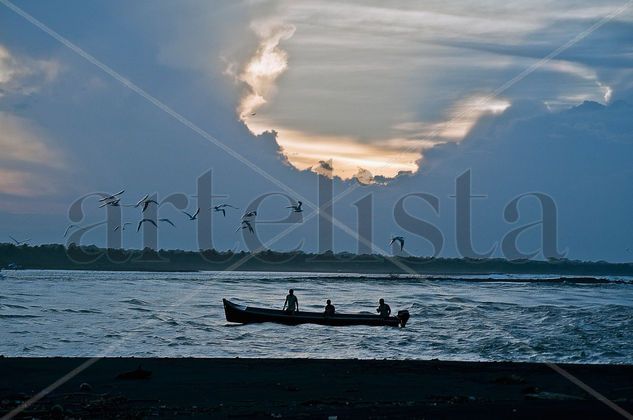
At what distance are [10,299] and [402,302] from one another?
3080 centimetres

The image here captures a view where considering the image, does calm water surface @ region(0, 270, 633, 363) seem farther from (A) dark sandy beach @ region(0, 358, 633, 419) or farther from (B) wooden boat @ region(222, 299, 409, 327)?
(A) dark sandy beach @ region(0, 358, 633, 419)

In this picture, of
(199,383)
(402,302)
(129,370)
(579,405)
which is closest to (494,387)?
(579,405)

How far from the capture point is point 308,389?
61.3 ft

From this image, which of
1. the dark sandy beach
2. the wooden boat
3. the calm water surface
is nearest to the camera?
the dark sandy beach

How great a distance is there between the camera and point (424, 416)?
14383 mm

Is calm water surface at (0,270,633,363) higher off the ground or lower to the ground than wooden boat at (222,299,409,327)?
lower

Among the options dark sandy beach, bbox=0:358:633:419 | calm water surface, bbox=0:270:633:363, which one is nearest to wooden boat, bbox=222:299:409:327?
calm water surface, bbox=0:270:633:363

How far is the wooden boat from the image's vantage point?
137ft

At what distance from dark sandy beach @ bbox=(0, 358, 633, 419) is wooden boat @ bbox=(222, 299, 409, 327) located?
54.3 ft

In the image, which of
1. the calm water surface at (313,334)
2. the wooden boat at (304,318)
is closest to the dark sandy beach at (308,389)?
the calm water surface at (313,334)

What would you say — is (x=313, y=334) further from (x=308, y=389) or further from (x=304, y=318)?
(x=308, y=389)

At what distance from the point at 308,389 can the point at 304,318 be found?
23068mm

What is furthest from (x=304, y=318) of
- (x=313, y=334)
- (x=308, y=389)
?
(x=308, y=389)

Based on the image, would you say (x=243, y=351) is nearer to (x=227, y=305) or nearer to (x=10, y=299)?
(x=227, y=305)
